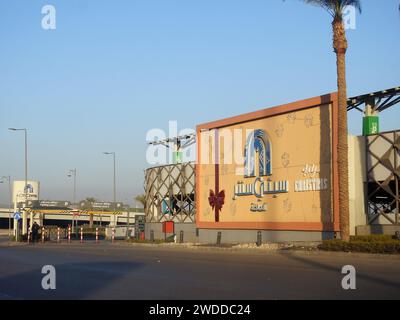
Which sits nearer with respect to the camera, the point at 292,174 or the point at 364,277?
the point at 364,277

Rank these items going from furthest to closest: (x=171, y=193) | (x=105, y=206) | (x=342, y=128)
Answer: (x=105, y=206), (x=171, y=193), (x=342, y=128)

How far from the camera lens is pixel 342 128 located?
28031 millimetres

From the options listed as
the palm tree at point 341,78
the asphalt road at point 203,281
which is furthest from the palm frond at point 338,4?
the asphalt road at point 203,281

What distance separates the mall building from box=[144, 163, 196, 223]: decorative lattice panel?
20.4 ft

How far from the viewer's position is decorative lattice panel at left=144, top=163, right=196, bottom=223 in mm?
50625

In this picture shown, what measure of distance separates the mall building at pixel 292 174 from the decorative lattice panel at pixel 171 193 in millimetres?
6203

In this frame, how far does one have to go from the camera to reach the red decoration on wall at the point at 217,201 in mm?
41006

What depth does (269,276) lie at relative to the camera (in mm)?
16266

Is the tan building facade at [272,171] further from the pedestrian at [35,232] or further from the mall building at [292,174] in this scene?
the pedestrian at [35,232]

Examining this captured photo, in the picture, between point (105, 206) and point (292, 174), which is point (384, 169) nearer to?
point (292, 174)

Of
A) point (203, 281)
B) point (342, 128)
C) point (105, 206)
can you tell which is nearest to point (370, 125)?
point (342, 128)

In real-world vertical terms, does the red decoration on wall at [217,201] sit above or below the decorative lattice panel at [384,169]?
below

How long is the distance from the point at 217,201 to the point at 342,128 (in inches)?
594

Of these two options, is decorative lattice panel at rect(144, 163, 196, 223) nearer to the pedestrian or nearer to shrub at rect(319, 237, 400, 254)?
the pedestrian
